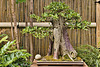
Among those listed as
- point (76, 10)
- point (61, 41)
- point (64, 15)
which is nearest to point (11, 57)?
point (61, 41)

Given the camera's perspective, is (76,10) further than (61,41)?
Yes

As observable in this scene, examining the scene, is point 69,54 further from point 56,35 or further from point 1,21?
point 1,21

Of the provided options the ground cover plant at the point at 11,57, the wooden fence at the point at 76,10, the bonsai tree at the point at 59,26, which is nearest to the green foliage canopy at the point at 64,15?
the bonsai tree at the point at 59,26

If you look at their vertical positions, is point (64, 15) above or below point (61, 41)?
above

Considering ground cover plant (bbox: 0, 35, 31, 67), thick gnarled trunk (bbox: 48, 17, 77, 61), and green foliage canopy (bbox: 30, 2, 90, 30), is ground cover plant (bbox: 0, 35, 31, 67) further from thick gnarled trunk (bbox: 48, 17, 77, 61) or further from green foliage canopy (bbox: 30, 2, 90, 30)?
green foliage canopy (bbox: 30, 2, 90, 30)

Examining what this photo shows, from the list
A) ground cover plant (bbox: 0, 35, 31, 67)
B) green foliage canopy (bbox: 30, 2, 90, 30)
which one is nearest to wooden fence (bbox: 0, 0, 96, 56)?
ground cover plant (bbox: 0, 35, 31, 67)

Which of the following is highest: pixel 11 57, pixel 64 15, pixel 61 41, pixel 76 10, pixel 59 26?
pixel 76 10

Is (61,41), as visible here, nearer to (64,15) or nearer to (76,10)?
(64,15)

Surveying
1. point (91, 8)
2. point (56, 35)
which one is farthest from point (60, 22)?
point (91, 8)

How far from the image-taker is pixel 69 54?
160cm

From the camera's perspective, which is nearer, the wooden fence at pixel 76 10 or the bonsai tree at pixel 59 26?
the bonsai tree at pixel 59 26

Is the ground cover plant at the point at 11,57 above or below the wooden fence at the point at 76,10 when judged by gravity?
below

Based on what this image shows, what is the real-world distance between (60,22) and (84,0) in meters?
1.15

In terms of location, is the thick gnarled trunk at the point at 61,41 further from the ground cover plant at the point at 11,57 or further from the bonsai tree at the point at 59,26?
the ground cover plant at the point at 11,57
